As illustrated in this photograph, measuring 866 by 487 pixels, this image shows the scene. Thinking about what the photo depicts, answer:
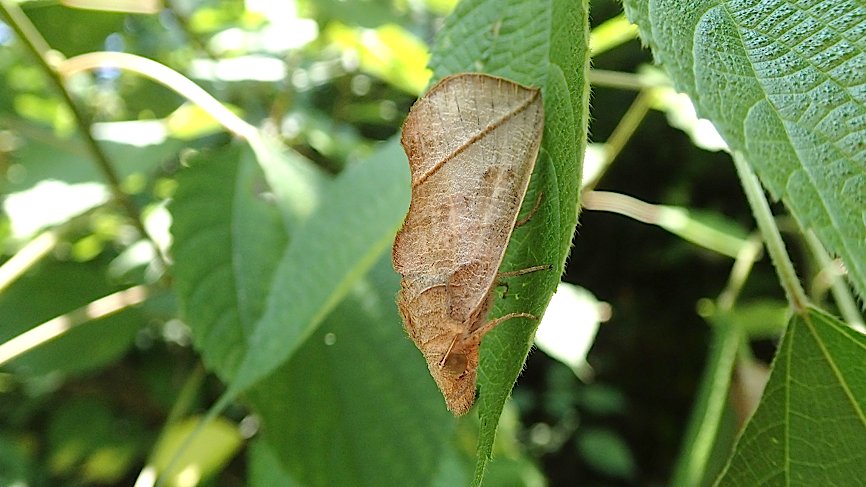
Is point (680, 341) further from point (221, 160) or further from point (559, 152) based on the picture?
point (559, 152)

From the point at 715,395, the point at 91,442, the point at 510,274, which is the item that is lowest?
the point at 91,442

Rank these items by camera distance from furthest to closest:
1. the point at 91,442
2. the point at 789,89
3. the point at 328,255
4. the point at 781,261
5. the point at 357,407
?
the point at 91,442 → the point at 357,407 → the point at 328,255 → the point at 781,261 → the point at 789,89

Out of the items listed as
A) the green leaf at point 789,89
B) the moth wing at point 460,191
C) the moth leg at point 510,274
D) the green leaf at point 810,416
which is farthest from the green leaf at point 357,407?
the green leaf at point 789,89

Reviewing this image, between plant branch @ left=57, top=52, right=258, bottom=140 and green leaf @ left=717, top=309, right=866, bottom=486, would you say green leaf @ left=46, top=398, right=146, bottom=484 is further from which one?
green leaf @ left=717, top=309, right=866, bottom=486

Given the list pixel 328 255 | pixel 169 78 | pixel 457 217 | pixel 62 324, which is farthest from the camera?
pixel 62 324

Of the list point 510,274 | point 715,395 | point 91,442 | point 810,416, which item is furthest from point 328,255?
point 91,442

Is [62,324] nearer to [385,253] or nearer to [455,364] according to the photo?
[385,253]
